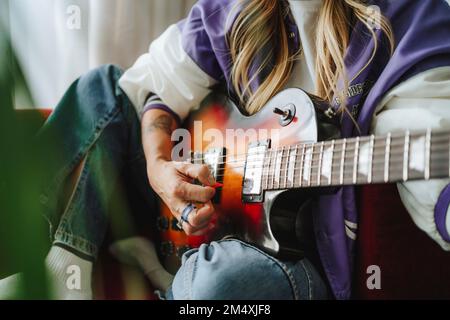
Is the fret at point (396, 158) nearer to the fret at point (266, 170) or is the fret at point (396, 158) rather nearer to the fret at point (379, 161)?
the fret at point (379, 161)

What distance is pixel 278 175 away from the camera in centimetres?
58

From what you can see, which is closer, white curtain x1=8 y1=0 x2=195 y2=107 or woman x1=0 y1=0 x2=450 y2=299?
woman x1=0 y1=0 x2=450 y2=299

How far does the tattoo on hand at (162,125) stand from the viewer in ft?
2.46

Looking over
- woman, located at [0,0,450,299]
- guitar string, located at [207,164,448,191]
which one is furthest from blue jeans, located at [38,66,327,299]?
guitar string, located at [207,164,448,191]

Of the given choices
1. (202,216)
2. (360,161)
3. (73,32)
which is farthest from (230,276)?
(73,32)

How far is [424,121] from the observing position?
Answer: 53cm

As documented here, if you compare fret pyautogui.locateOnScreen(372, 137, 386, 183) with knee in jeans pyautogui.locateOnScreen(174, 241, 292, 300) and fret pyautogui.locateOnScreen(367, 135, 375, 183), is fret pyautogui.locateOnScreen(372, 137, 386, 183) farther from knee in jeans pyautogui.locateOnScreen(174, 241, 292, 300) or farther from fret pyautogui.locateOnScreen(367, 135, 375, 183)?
knee in jeans pyautogui.locateOnScreen(174, 241, 292, 300)

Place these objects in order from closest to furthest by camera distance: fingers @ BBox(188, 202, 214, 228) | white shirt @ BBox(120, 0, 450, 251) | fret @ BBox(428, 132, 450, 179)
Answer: fret @ BBox(428, 132, 450, 179)
white shirt @ BBox(120, 0, 450, 251)
fingers @ BBox(188, 202, 214, 228)

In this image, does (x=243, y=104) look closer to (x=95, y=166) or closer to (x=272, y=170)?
(x=272, y=170)

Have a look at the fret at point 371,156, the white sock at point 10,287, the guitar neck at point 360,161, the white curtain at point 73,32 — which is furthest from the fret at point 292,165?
the white sock at point 10,287

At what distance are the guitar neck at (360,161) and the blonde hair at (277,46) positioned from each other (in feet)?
0.34

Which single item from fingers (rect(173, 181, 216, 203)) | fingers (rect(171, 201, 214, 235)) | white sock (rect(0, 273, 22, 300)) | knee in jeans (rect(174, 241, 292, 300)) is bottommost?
white sock (rect(0, 273, 22, 300))

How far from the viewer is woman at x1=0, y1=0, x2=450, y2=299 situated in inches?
21.9
